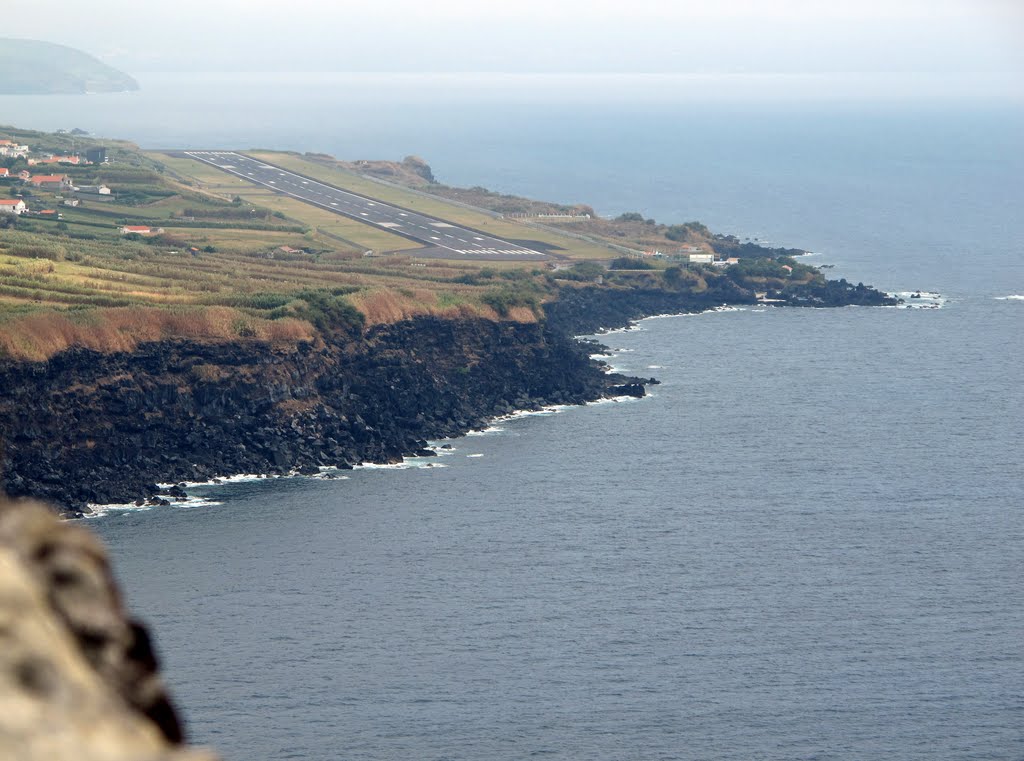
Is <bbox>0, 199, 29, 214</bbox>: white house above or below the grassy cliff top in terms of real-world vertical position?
above

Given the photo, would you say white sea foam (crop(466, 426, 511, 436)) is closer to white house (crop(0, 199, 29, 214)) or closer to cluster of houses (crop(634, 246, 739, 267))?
white house (crop(0, 199, 29, 214))

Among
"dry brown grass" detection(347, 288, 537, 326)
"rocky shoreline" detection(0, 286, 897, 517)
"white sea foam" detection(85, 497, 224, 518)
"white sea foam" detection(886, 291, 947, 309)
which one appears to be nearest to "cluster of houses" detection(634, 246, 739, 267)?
"white sea foam" detection(886, 291, 947, 309)

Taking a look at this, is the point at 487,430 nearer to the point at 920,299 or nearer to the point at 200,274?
the point at 200,274

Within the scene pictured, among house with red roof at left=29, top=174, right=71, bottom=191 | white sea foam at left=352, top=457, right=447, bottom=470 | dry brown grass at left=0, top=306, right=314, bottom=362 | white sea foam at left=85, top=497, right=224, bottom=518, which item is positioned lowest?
white sea foam at left=85, top=497, right=224, bottom=518

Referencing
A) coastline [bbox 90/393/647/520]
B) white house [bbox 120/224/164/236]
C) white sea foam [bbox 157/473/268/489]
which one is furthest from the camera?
white house [bbox 120/224/164/236]

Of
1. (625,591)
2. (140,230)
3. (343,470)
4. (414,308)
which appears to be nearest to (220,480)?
(343,470)

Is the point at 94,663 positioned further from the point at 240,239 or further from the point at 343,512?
the point at 240,239

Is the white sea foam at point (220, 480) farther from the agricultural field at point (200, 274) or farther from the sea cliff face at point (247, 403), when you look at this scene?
the agricultural field at point (200, 274)
